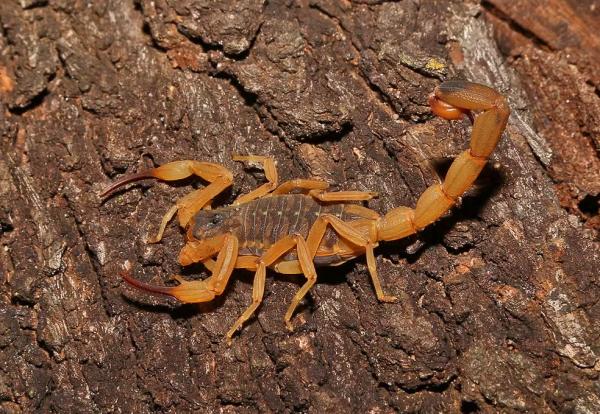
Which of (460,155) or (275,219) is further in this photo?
(275,219)

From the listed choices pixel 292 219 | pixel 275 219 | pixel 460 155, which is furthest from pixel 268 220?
pixel 460 155

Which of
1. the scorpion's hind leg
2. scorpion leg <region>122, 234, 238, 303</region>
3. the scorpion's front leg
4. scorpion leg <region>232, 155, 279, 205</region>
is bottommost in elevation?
scorpion leg <region>122, 234, 238, 303</region>

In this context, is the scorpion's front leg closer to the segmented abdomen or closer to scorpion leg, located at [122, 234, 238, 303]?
the segmented abdomen

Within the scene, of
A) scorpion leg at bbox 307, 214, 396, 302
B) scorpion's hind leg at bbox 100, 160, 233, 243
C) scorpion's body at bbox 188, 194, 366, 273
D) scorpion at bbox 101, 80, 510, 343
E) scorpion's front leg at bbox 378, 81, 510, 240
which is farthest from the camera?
scorpion's body at bbox 188, 194, 366, 273

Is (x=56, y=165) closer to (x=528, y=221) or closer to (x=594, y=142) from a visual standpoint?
(x=528, y=221)

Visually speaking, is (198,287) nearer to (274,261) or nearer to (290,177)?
(274,261)

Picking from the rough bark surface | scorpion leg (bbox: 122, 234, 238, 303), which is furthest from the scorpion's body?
scorpion leg (bbox: 122, 234, 238, 303)

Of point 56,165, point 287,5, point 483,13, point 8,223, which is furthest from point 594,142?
point 8,223
